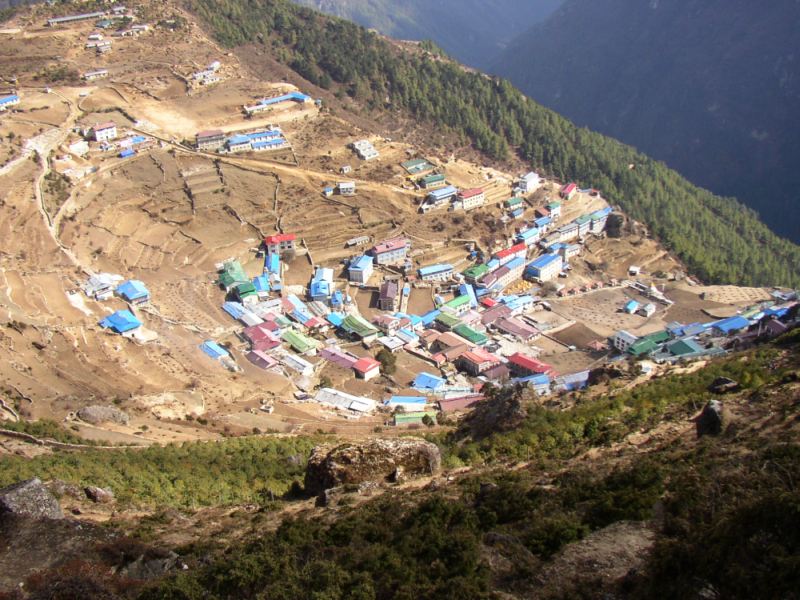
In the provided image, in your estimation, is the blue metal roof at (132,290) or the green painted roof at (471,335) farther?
the green painted roof at (471,335)

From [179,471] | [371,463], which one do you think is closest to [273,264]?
[179,471]

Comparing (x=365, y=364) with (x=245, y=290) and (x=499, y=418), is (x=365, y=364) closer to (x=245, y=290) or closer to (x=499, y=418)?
(x=245, y=290)

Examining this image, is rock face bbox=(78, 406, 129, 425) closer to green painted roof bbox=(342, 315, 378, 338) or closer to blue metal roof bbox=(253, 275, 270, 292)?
green painted roof bbox=(342, 315, 378, 338)

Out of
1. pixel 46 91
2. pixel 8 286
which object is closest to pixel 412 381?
pixel 8 286

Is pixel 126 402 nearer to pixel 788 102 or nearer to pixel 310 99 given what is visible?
pixel 310 99

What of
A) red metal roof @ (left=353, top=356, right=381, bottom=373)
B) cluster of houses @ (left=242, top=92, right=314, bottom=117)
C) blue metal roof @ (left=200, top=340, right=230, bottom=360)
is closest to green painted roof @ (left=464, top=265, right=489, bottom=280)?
red metal roof @ (left=353, top=356, right=381, bottom=373)

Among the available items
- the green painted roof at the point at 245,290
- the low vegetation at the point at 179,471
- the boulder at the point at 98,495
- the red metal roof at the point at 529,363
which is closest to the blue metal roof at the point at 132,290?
the green painted roof at the point at 245,290

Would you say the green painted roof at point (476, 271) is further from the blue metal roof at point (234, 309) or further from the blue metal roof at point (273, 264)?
the blue metal roof at point (234, 309)
